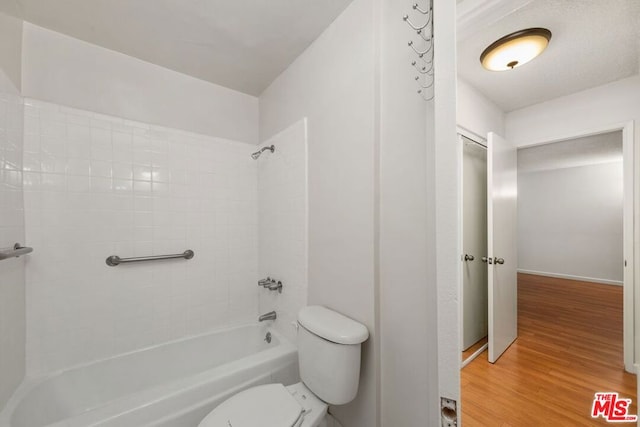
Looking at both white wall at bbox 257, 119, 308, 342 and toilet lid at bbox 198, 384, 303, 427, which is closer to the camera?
toilet lid at bbox 198, 384, 303, 427

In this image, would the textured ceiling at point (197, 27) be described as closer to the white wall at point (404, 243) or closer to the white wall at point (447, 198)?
the white wall at point (404, 243)

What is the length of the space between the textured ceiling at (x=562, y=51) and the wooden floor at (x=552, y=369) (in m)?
0.66

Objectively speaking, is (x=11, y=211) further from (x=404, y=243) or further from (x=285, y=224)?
(x=404, y=243)

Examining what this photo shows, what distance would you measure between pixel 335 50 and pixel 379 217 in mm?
982

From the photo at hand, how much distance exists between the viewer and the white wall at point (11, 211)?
43.8 inches

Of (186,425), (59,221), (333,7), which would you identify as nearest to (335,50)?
(333,7)

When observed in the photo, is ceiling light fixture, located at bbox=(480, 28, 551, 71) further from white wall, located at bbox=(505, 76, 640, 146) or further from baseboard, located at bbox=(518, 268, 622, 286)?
baseboard, located at bbox=(518, 268, 622, 286)

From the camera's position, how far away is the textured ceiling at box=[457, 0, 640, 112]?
60cm

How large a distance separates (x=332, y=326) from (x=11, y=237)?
67.4 inches

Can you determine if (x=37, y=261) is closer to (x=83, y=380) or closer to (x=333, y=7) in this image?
(x=83, y=380)

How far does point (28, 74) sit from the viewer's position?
1.34 metres

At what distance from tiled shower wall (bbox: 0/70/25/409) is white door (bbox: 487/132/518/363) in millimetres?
2137

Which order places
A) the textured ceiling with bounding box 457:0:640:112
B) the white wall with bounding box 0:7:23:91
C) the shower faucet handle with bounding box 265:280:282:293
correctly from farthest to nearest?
1. the shower faucet handle with bounding box 265:280:282:293
2. the white wall with bounding box 0:7:23:91
3. the textured ceiling with bounding box 457:0:640:112

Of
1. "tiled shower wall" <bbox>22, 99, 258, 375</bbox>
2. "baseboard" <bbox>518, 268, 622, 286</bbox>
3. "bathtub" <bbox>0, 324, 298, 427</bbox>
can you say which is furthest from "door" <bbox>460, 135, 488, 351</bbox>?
"tiled shower wall" <bbox>22, 99, 258, 375</bbox>
